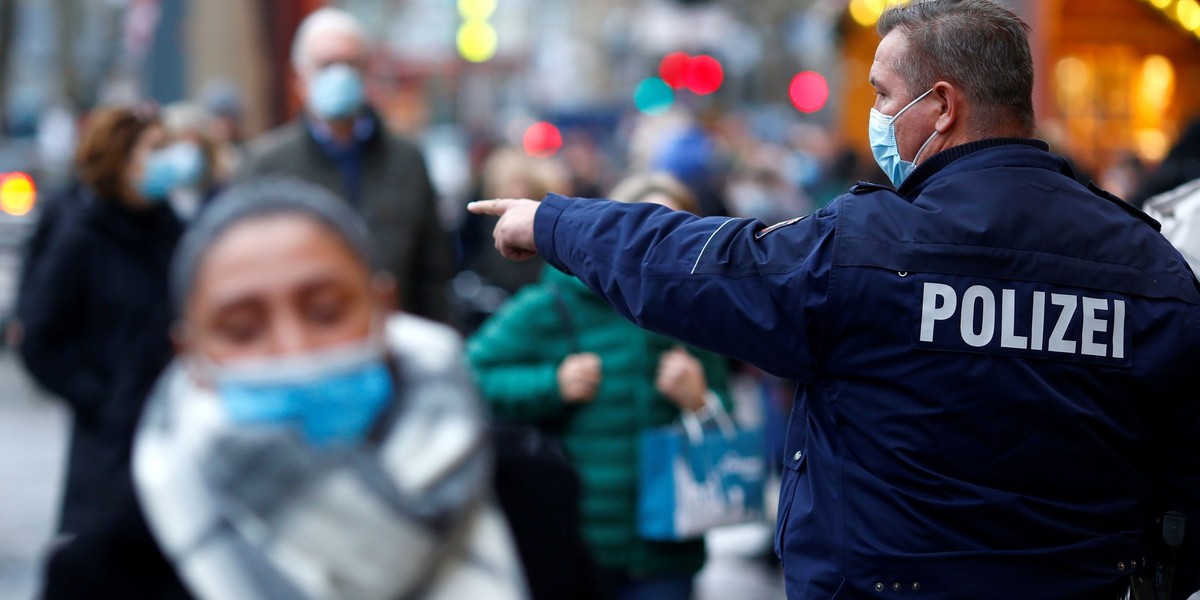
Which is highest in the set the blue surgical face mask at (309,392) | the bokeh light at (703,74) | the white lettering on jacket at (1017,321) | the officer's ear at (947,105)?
the officer's ear at (947,105)

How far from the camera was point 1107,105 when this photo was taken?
15.7 m

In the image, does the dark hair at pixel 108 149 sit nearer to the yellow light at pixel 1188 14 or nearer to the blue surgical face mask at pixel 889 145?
the blue surgical face mask at pixel 889 145

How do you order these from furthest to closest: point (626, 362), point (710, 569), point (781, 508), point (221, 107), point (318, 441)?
point (221, 107) → point (710, 569) → point (626, 362) → point (781, 508) → point (318, 441)

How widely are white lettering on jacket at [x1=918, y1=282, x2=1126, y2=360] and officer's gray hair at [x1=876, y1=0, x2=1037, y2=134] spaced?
39 centimetres

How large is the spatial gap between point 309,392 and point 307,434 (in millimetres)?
74

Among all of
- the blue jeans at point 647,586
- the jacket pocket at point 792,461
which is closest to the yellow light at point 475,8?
the blue jeans at point 647,586

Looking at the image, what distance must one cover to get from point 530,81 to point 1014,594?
67.9 m

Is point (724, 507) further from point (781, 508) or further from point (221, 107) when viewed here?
point (221, 107)

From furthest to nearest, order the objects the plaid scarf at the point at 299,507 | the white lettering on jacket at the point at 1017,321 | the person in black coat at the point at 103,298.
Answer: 1. the person in black coat at the point at 103,298
2. the white lettering on jacket at the point at 1017,321
3. the plaid scarf at the point at 299,507

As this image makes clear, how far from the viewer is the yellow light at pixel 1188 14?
14.3 m

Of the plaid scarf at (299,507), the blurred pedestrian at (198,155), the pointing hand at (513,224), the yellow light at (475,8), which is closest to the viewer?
the plaid scarf at (299,507)

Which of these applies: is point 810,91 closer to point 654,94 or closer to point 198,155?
point 654,94

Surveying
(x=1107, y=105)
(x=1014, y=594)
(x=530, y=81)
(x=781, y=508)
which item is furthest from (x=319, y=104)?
(x=530, y=81)

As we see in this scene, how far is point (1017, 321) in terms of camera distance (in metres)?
2.90
